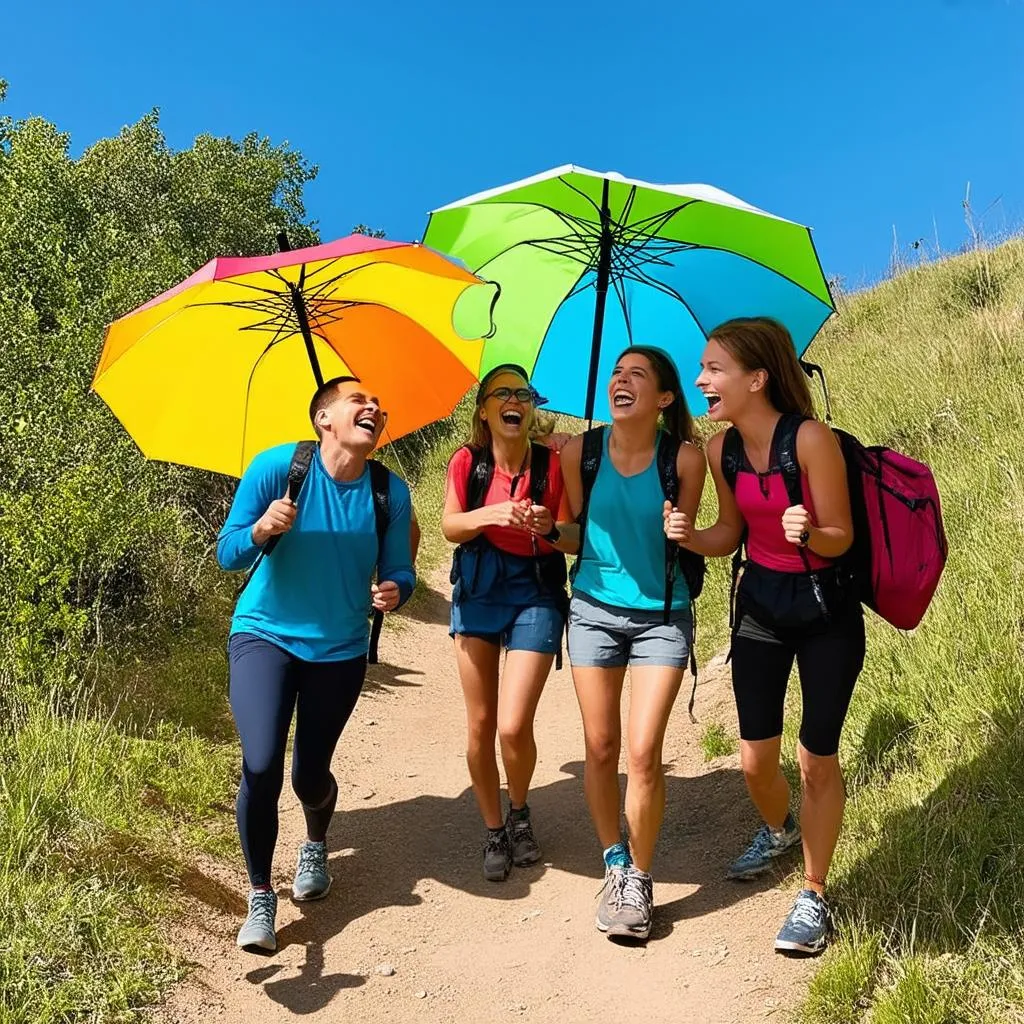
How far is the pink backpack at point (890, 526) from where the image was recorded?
3561 millimetres

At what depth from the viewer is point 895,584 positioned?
3580mm

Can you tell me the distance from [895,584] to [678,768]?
10.5 feet

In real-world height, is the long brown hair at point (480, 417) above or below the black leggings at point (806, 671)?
above

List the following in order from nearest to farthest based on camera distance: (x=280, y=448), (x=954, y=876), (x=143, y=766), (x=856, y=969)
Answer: (x=856, y=969) < (x=954, y=876) < (x=280, y=448) < (x=143, y=766)

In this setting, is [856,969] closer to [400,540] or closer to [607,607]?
[607,607]

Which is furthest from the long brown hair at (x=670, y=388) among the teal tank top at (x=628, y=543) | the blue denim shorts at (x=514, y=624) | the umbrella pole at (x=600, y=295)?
the blue denim shorts at (x=514, y=624)

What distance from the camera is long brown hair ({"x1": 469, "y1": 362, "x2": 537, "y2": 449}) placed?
462cm

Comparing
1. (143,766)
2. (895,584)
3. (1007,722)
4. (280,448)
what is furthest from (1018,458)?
(143,766)

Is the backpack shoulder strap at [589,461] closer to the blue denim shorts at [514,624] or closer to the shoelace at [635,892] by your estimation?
the blue denim shorts at [514,624]

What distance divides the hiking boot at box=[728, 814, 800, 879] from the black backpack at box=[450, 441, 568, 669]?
1.27 meters

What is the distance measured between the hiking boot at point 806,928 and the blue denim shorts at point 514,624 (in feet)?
4.74

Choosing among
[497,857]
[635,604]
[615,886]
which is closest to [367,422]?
[635,604]

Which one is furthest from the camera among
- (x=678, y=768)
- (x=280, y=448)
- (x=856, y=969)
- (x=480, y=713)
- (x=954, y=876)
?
(x=678, y=768)

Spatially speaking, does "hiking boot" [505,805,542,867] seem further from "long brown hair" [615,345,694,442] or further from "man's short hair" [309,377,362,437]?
"man's short hair" [309,377,362,437]
